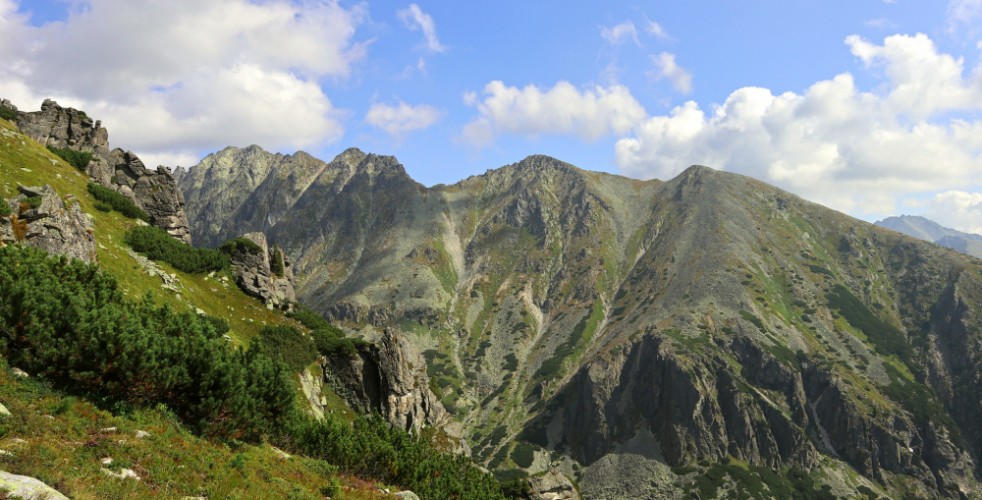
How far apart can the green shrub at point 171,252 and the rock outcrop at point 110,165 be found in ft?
39.5

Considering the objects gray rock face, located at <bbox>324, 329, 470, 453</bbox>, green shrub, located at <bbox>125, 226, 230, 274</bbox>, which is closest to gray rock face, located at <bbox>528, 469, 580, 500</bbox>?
gray rock face, located at <bbox>324, 329, 470, 453</bbox>

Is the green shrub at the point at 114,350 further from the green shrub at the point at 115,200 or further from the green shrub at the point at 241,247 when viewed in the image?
the green shrub at the point at 241,247

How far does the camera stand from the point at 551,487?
2741 inches

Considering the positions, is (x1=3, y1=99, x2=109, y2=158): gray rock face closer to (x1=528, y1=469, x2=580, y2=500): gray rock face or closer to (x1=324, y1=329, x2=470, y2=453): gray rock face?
(x1=324, y1=329, x2=470, y2=453): gray rock face

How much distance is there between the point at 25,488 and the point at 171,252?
5728 cm

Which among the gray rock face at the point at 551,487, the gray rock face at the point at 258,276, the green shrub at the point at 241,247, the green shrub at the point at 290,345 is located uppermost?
the green shrub at the point at 241,247

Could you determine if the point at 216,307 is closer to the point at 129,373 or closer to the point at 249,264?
the point at 249,264

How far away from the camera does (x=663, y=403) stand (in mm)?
189375

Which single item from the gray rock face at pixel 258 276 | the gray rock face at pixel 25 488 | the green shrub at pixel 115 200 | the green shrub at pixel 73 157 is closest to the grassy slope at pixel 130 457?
the gray rock face at pixel 25 488

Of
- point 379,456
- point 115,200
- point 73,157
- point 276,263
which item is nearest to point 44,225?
point 379,456

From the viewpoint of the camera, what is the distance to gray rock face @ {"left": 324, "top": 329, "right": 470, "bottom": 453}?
69.5m

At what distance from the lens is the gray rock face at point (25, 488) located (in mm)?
12250

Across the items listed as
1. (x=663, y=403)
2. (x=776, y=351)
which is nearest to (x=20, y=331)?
(x=663, y=403)

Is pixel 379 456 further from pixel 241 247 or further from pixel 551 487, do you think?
pixel 241 247
